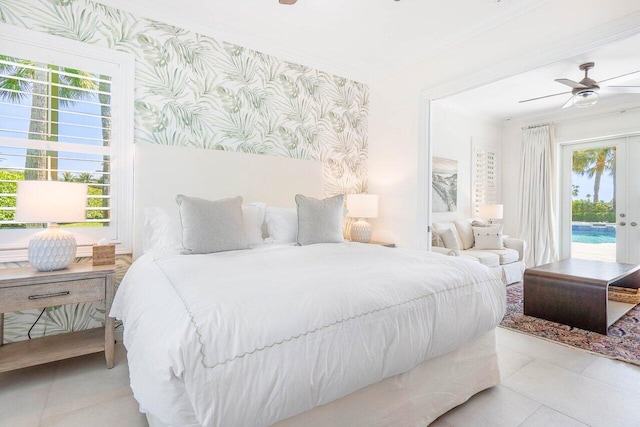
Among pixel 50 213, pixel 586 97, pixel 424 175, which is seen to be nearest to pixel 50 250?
pixel 50 213

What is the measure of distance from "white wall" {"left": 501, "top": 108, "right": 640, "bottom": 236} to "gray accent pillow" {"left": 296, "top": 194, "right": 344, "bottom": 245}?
4.51 meters

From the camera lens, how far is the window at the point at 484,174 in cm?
545

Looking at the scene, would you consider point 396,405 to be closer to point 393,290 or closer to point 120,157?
point 393,290

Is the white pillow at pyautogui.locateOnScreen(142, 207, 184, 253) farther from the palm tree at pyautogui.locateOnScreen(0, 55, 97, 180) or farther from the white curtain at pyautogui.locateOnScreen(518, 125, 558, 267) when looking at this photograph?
the white curtain at pyautogui.locateOnScreen(518, 125, 558, 267)

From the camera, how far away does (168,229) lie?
2.30 m

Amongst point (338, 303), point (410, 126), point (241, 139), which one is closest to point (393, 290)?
point (338, 303)

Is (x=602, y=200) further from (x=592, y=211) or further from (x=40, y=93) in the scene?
(x=40, y=93)

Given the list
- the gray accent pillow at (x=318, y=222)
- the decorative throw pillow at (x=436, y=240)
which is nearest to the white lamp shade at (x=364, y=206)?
the gray accent pillow at (x=318, y=222)

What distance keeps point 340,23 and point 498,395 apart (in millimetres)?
3137

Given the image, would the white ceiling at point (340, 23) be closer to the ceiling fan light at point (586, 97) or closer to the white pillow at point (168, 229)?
the ceiling fan light at point (586, 97)

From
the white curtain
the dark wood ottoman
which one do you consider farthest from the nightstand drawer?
the white curtain

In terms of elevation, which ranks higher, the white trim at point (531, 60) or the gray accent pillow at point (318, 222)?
the white trim at point (531, 60)

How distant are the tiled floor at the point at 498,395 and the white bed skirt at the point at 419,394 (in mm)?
122

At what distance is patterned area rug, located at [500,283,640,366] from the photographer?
2333 mm
